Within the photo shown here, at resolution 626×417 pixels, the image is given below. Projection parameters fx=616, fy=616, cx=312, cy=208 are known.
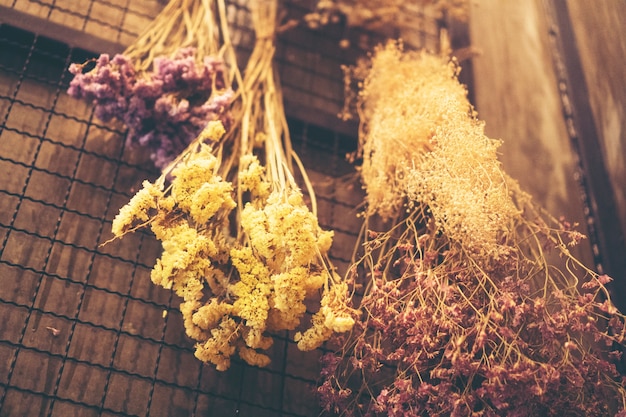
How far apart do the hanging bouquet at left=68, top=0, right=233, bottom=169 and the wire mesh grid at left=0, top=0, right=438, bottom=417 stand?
0.13 metres

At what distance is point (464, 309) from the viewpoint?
4.25 feet

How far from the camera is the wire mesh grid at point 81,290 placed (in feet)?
4.42

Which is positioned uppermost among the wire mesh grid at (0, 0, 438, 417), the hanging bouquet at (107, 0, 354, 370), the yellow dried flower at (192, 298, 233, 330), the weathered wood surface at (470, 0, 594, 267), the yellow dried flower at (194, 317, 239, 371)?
the weathered wood surface at (470, 0, 594, 267)

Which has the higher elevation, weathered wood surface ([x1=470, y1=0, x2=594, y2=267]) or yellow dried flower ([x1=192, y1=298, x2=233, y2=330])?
weathered wood surface ([x1=470, y1=0, x2=594, y2=267])

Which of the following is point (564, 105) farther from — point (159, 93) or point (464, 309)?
point (159, 93)

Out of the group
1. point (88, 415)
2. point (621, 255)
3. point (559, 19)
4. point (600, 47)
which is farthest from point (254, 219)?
point (559, 19)

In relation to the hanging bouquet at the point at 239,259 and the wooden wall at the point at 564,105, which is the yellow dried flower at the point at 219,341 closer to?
the hanging bouquet at the point at 239,259

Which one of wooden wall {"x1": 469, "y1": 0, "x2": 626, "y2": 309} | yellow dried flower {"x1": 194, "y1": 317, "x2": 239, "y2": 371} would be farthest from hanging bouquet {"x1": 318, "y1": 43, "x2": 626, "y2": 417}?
wooden wall {"x1": 469, "y1": 0, "x2": 626, "y2": 309}

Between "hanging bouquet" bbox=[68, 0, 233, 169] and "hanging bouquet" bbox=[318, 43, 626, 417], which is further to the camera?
"hanging bouquet" bbox=[68, 0, 233, 169]

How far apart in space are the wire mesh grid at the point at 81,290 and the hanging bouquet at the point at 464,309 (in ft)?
0.76

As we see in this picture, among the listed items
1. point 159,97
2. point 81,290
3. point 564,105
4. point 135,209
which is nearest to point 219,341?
point 135,209

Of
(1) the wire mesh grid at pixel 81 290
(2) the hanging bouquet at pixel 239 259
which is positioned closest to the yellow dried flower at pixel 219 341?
(2) the hanging bouquet at pixel 239 259

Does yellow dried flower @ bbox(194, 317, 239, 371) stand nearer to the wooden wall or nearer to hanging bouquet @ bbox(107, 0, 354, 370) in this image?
hanging bouquet @ bbox(107, 0, 354, 370)

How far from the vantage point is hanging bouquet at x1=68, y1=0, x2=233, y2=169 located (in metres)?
1.48
